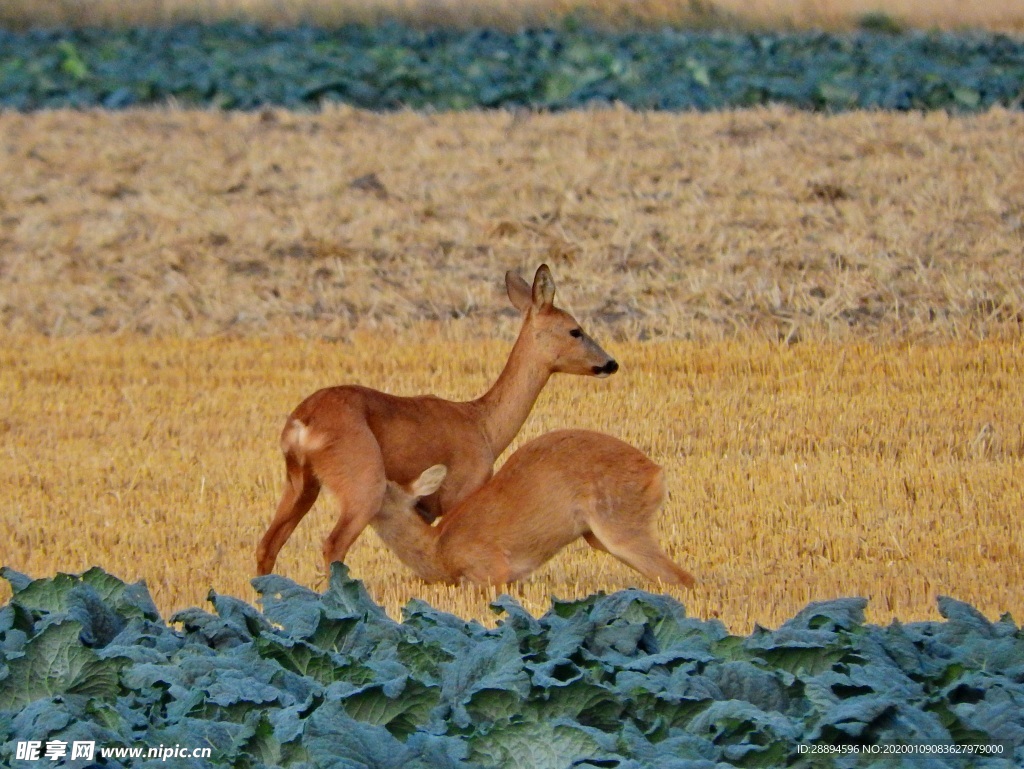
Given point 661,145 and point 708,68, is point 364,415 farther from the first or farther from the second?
point 708,68

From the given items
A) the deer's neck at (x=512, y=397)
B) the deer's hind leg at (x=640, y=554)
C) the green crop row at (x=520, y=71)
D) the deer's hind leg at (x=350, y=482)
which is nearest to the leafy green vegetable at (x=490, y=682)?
the deer's hind leg at (x=350, y=482)

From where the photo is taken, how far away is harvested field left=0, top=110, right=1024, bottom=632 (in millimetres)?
9570

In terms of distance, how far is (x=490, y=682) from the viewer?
18.6 feet

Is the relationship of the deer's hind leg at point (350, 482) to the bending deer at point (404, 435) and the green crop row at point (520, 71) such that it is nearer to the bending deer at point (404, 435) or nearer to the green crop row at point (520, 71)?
the bending deer at point (404, 435)

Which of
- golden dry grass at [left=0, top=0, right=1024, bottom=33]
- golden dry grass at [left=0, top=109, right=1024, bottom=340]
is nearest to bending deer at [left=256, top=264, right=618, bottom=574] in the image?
golden dry grass at [left=0, top=109, right=1024, bottom=340]

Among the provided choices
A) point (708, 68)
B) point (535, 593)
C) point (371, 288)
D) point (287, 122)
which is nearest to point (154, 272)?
point (371, 288)

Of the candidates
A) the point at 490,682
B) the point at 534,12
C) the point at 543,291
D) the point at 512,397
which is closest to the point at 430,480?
the point at 512,397

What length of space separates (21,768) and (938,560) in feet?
17.4

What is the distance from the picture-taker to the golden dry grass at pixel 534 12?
31.5 m

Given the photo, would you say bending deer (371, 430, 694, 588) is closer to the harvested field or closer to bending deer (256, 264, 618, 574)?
the harvested field

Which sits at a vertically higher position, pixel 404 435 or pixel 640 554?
pixel 404 435

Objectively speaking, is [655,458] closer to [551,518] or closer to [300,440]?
[551,518]

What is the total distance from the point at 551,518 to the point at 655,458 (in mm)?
3253

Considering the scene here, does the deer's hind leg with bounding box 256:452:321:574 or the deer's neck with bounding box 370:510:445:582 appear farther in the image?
the deer's hind leg with bounding box 256:452:321:574
